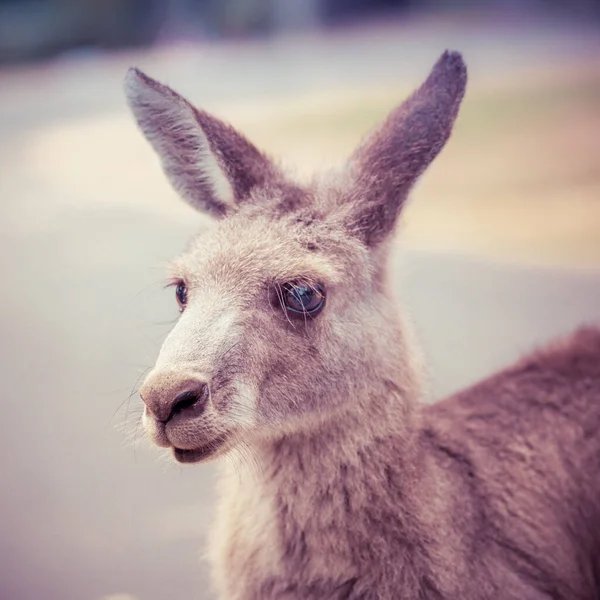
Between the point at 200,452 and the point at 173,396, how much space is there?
8.9 inches

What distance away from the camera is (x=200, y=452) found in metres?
1.98

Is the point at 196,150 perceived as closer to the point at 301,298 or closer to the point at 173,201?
the point at 301,298

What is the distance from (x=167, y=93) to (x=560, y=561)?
6.57 ft

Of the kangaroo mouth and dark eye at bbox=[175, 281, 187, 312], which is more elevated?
dark eye at bbox=[175, 281, 187, 312]

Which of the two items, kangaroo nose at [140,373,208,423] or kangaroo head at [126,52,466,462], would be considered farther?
kangaroo head at [126,52,466,462]

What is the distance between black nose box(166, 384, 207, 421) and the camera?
1860 mm

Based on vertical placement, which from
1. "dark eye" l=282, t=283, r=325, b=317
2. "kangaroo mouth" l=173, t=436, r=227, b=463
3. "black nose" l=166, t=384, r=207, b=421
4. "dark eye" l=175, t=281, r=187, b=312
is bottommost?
"kangaroo mouth" l=173, t=436, r=227, b=463

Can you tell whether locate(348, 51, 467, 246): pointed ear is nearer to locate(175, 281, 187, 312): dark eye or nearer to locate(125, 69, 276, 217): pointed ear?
locate(125, 69, 276, 217): pointed ear

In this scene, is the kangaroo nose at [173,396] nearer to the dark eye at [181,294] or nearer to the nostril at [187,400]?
the nostril at [187,400]

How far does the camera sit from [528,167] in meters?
3.32

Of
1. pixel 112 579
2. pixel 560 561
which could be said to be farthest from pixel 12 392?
pixel 560 561

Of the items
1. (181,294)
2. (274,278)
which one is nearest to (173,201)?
(181,294)

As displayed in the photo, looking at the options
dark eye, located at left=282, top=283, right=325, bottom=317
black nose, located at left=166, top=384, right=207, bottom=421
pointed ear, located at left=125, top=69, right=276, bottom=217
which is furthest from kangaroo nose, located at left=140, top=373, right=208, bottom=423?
pointed ear, located at left=125, top=69, right=276, bottom=217

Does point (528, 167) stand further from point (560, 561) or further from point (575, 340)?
point (560, 561)
